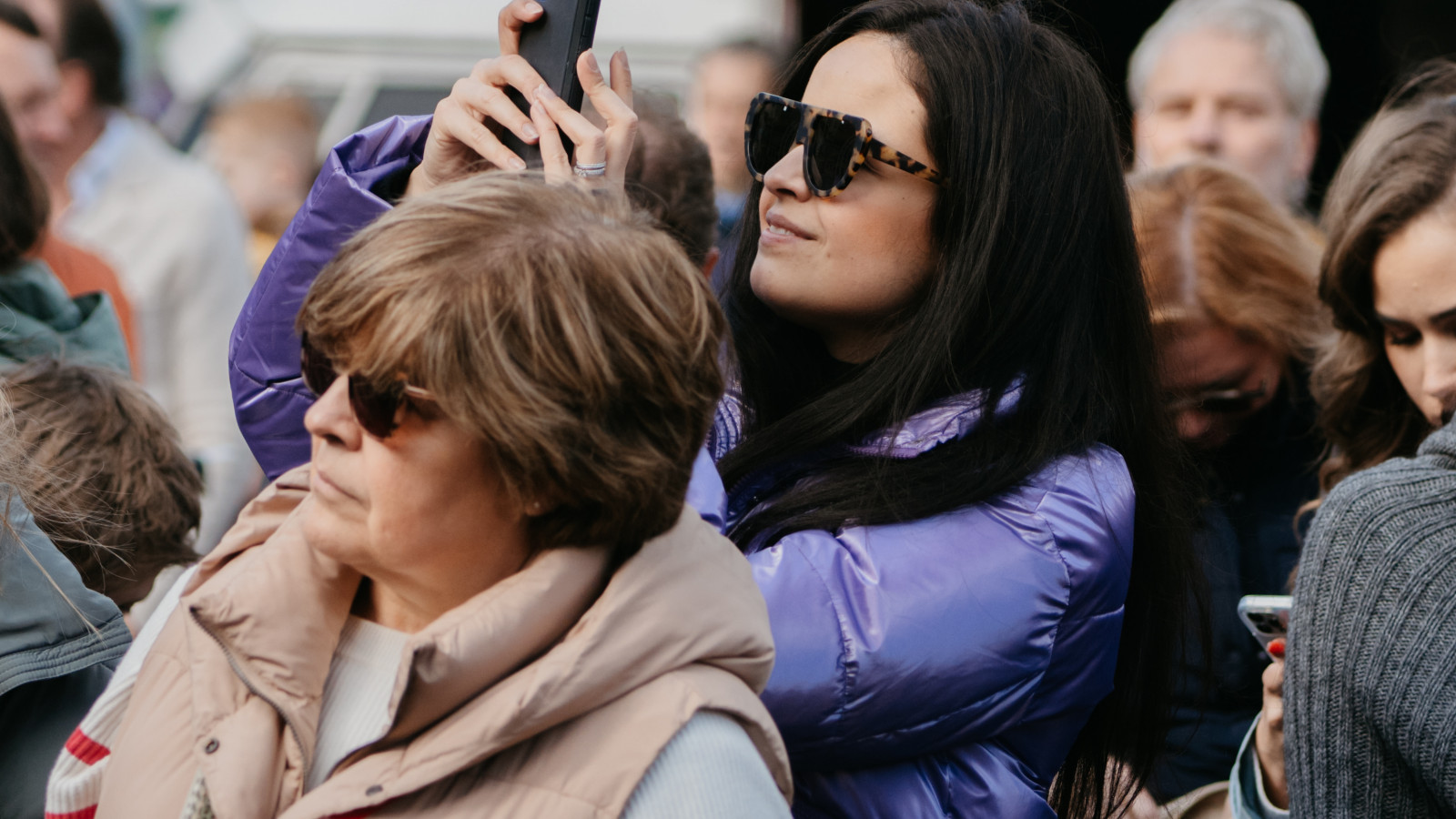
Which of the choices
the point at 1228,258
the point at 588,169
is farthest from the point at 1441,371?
the point at 588,169

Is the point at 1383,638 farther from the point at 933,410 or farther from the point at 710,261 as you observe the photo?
the point at 710,261

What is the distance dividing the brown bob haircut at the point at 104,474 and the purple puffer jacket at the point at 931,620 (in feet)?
1.38

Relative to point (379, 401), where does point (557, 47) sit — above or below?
above

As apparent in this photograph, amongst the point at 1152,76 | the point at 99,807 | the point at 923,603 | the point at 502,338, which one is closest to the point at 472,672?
the point at 502,338

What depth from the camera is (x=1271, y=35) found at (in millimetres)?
3775

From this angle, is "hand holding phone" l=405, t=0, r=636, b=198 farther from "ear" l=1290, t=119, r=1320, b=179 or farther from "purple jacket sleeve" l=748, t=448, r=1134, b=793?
"ear" l=1290, t=119, r=1320, b=179

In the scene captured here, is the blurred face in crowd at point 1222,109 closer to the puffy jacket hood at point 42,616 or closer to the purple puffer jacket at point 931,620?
the purple puffer jacket at point 931,620

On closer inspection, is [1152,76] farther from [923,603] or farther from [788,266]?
[923,603]

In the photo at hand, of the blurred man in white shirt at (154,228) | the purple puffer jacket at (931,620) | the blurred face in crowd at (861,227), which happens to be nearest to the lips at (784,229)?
the blurred face in crowd at (861,227)

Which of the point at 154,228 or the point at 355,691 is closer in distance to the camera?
the point at 355,691

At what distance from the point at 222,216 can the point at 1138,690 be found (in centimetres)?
320

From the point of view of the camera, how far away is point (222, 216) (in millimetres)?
4141

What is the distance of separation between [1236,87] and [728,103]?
5.93ft

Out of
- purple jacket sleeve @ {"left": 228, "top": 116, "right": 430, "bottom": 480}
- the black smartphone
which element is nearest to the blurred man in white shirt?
purple jacket sleeve @ {"left": 228, "top": 116, "right": 430, "bottom": 480}
